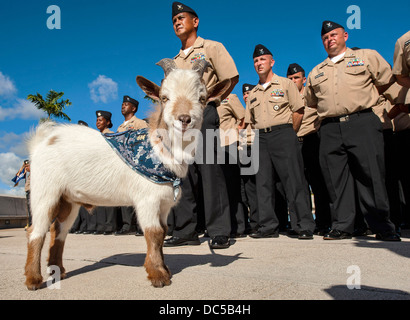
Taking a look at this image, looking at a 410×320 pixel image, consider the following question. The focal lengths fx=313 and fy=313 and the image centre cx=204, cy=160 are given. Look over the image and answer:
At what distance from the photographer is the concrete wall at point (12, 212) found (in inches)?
599

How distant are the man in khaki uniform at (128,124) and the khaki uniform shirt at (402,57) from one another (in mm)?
Answer: 5459

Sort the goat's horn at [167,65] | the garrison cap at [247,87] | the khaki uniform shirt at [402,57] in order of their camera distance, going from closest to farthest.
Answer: the goat's horn at [167,65]
the khaki uniform shirt at [402,57]
the garrison cap at [247,87]

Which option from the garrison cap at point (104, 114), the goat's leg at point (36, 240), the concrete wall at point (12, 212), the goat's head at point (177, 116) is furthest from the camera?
the concrete wall at point (12, 212)

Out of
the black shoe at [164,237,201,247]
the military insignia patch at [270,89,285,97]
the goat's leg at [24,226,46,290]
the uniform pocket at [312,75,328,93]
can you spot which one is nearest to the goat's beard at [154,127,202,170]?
the goat's leg at [24,226,46,290]

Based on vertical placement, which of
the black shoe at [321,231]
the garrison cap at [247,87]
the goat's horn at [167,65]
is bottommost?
the black shoe at [321,231]

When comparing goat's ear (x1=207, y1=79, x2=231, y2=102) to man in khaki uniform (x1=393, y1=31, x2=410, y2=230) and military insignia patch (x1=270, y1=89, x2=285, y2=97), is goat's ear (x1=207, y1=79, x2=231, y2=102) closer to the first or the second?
man in khaki uniform (x1=393, y1=31, x2=410, y2=230)

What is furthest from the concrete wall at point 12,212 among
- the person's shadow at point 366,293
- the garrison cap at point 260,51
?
the person's shadow at point 366,293

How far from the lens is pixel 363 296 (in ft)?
6.56

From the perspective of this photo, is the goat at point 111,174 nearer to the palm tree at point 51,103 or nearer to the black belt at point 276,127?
the black belt at point 276,127

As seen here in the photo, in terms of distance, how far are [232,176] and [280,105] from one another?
2.26m

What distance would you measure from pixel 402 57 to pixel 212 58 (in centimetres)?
260

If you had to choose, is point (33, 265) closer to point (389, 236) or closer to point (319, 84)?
point (389, 236)
